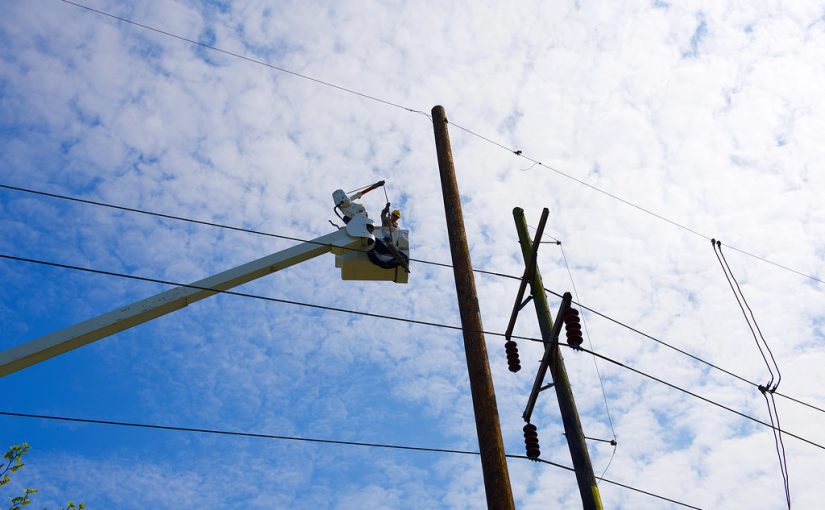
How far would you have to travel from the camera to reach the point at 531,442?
9297 mm

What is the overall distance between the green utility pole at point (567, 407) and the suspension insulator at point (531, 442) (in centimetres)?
46

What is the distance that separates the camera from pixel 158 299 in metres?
8.34

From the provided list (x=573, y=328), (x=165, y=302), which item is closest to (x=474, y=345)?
(x=573, y=328)

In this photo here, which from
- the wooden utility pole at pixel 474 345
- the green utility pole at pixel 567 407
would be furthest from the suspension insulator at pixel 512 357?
the wooden utility pole at pixel 474 345

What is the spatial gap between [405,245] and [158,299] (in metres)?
3.14

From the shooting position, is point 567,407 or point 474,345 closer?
point 474,345

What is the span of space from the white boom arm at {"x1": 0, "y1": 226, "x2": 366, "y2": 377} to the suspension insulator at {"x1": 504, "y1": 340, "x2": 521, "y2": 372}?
8.36 feet

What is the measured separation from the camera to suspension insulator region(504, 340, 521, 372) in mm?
9672

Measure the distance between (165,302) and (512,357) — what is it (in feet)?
15.3

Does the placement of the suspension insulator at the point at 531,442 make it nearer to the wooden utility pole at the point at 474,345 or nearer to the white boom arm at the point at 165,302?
the wooden utility pole at the point at 474,345

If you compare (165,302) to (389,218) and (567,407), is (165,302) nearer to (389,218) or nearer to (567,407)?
(389,218)

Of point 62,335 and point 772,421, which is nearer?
point 62,335

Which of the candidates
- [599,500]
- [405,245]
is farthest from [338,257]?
[599,500]

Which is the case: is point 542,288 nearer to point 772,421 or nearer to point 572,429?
point 572,429
